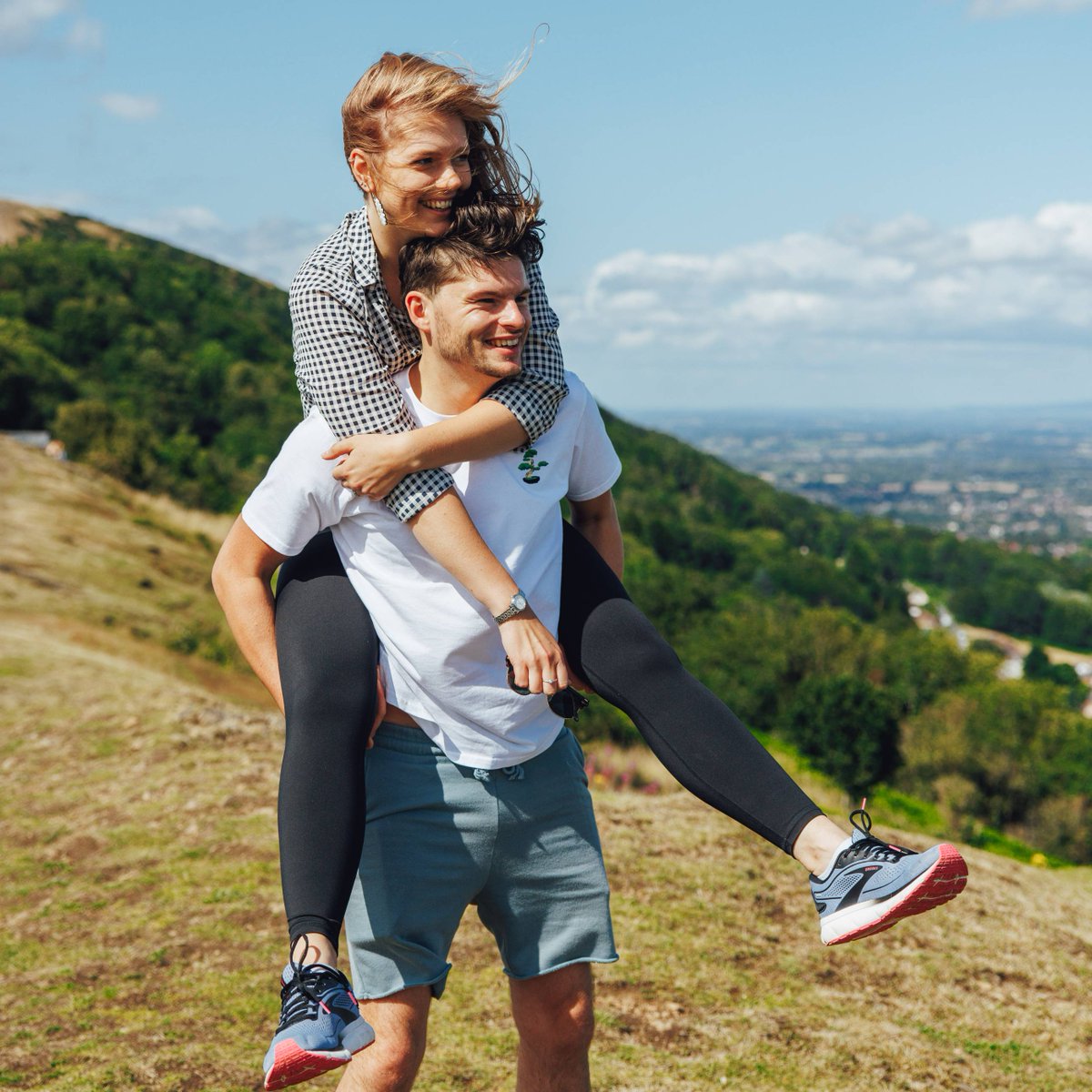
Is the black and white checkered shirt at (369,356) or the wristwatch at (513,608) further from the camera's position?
the black and white checkered shirt at (369,356)

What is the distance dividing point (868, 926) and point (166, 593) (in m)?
20.5

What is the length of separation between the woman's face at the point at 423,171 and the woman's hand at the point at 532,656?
0.84m

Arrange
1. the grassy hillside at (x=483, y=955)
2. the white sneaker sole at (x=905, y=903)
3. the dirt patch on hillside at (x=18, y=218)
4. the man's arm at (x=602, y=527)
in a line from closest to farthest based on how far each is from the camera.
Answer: the white sneaker sole at (x=905, y=903)
the man's arm at (x=602, y=527)
the grassy hillside at (x=483, y=955)
the dirt patch on hillside at (x=18, y=218)

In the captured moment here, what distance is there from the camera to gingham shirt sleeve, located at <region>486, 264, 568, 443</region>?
7.62ft

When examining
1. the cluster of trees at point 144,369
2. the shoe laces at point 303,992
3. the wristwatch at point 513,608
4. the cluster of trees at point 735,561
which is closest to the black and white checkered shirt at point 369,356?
the wristwatch at point 513,608

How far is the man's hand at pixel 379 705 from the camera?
229 centimetres

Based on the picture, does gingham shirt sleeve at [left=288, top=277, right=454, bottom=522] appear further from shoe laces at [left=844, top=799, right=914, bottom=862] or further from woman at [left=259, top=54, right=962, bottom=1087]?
shoe laces at [left=844, top=799, right=914, bottom=862]

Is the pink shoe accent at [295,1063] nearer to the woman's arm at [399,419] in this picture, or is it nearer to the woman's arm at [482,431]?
the woman's arm at [399,419]

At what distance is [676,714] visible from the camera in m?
2.29

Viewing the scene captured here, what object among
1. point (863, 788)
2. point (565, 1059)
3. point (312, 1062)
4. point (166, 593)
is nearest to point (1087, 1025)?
point (565, 1059)

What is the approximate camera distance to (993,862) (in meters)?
7.79

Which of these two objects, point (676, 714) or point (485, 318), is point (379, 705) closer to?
point (676, 714)

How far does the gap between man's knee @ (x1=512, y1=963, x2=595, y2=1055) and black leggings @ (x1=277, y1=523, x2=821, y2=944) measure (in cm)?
51

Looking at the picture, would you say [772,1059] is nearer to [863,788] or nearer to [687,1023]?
[687,1023]
